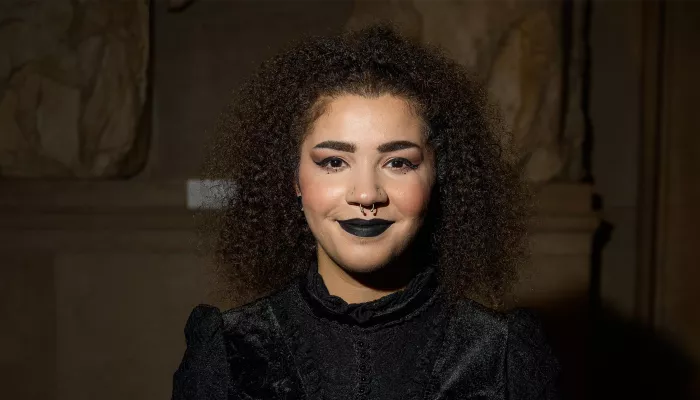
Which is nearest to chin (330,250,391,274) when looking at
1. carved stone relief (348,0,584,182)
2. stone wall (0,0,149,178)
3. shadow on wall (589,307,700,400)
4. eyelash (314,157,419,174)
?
eyelash (314,157,419,174)

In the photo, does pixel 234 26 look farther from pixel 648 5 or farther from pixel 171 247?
pixel 648 5

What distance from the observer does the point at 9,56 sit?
241cm

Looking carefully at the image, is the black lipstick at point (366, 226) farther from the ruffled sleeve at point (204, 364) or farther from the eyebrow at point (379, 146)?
the ruffled sleeve at point (204, 364)

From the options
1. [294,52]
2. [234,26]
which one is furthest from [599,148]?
[294,52]

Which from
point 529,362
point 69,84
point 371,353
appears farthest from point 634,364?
point 69,84

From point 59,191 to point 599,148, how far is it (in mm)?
1658

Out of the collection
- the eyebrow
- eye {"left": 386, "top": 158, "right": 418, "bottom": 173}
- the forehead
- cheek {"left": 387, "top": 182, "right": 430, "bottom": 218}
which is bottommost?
cheek {"left": 387, "top": 182, "right": 430, "bottom": 218}

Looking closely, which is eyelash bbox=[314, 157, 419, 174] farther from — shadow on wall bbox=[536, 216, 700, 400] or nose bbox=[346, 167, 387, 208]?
shadow on wall bbox=[536, 216, 700, 400]

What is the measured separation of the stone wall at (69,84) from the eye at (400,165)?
1.28 meters

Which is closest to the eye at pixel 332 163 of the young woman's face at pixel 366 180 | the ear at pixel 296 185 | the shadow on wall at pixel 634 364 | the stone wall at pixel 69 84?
the young woman's face at pixel 366 180

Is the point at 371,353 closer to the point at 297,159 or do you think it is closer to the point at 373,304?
the point at 373,304

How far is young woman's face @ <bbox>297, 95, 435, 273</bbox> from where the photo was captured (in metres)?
1.40

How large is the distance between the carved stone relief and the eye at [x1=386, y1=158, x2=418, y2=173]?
1021 millimetres

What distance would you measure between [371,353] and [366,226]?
25 centimetres
